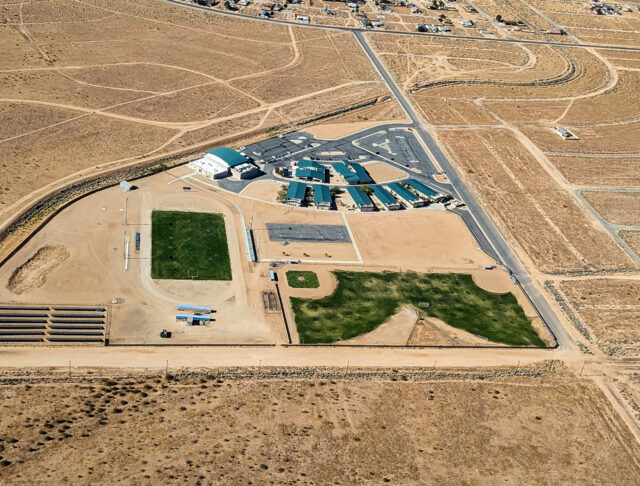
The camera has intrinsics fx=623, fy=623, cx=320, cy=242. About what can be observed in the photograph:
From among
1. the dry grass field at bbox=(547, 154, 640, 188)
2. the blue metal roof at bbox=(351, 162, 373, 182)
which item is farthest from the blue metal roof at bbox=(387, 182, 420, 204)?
the dry grass field at bbox=(547, 154, 640, 188)

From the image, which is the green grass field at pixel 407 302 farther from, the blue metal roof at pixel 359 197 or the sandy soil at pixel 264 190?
the sandy soil at pixel 264 190

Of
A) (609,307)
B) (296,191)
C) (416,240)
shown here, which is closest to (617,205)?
(609,307)

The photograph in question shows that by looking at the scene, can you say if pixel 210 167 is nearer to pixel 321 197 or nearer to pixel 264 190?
pixel 264 190

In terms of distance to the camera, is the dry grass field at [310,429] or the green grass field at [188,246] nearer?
the dry grass field at [310,429]

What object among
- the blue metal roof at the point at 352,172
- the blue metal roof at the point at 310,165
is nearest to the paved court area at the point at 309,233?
the blue metal roof at the point at 352,172

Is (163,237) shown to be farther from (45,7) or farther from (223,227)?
(45,7)

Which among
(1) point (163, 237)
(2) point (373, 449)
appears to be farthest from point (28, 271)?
(2) point (373, 449)

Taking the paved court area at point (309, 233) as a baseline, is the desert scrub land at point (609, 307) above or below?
above

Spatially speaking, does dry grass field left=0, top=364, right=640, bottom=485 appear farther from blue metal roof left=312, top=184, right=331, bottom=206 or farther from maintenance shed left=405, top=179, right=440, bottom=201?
maintenance shed left=405, top=179, right=440, bottom=201
